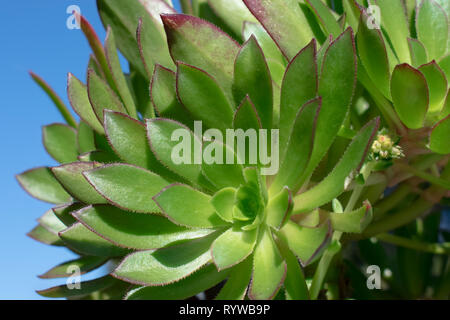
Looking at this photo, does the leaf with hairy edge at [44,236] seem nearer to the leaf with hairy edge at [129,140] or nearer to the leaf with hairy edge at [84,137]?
the leaf with hairy edge at [84,137]

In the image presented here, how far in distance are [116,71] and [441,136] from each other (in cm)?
71

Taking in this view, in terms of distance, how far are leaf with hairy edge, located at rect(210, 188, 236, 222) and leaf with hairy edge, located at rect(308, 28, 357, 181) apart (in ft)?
0.53

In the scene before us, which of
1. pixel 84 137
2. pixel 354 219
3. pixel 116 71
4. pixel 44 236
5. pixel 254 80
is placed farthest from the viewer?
pixel 44 236

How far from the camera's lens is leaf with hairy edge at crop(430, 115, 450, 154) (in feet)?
2.81

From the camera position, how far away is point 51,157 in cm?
127

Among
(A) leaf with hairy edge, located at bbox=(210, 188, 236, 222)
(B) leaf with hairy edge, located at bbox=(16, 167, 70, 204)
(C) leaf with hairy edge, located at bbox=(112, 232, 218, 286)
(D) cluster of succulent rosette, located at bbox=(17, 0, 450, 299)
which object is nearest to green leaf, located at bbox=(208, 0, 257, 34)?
(D) cluster of succulent rosette, located at bbox=(17, 0, 450, 299)

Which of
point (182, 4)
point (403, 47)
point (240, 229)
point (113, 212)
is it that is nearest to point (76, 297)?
point (113, 212)

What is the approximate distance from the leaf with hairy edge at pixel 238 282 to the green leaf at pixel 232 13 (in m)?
0.56

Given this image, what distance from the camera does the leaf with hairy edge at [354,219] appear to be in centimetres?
78

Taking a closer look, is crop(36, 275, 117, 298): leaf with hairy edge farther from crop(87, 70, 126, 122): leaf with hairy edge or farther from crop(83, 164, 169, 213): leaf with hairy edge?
crop(87, 70, 126, 122): leaf with hairy edge

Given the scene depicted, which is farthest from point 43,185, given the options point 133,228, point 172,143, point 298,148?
point 298,148

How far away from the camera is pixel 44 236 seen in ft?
4.19

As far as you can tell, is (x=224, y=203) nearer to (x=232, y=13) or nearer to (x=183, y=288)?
(x=183, y=288)

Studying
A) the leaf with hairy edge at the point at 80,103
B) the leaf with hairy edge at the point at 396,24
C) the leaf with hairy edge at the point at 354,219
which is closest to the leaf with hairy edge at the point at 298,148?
the leaf with hairy edge at the point at 354,219
